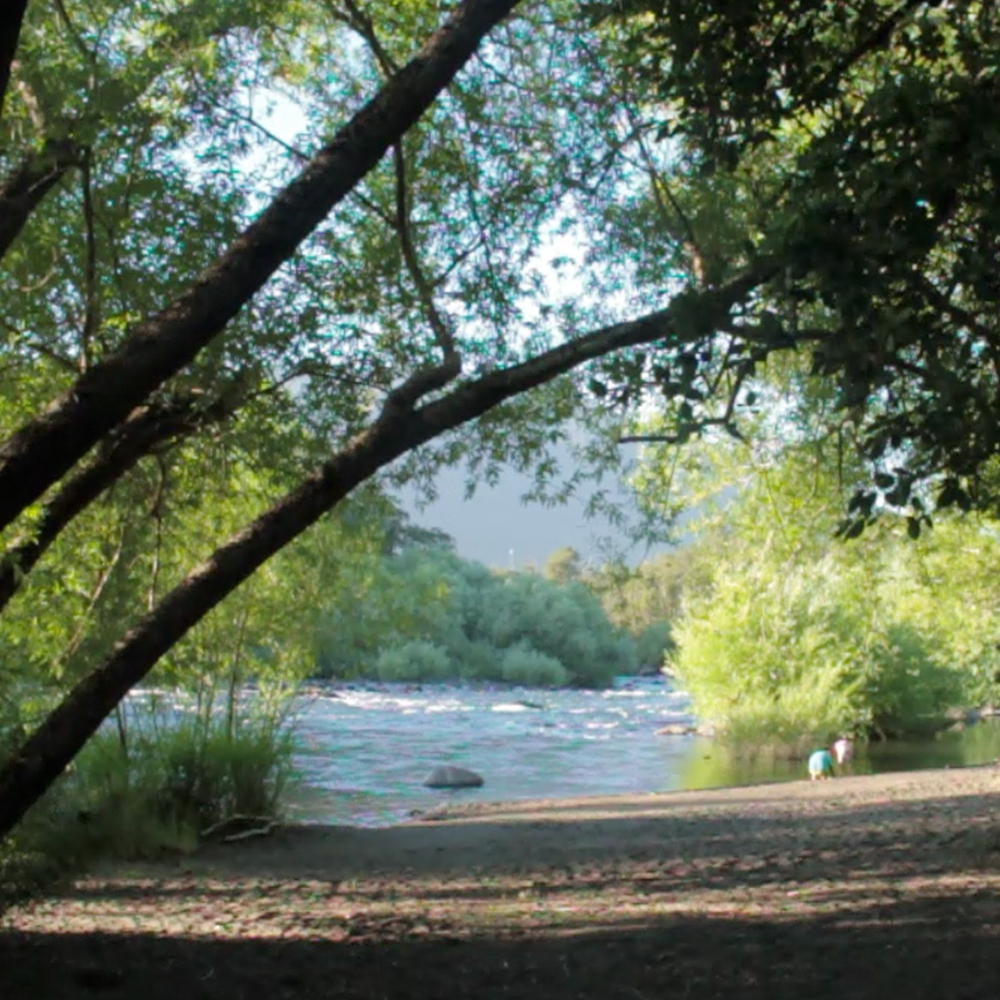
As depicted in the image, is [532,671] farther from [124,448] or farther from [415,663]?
[124,448]

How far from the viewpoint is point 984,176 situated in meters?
3.83

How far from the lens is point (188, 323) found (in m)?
4.45

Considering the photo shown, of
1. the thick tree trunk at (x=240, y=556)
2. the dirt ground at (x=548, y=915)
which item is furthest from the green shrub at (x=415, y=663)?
the thick tree trunk at (x=240, y=556)

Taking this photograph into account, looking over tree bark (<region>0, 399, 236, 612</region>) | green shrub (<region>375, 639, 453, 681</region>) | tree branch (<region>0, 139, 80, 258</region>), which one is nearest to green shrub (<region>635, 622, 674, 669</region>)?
green shrub (<region>375, 639, 453, 681</region>)

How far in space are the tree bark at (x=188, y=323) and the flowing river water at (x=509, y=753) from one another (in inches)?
338

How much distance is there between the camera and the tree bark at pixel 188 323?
A: 174 inches

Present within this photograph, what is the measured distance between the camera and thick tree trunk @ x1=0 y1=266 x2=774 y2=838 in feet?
17.9

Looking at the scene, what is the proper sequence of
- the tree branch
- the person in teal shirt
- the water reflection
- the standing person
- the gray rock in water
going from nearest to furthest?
the tree branch → the person in teal shirt → the gray rock in water → the standing person → the water reflection

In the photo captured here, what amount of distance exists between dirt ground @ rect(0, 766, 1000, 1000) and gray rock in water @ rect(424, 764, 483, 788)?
24.8 ft

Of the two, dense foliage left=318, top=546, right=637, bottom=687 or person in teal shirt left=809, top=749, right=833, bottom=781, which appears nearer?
person in teal shirt left=809, top=749, right=833, bottom=781

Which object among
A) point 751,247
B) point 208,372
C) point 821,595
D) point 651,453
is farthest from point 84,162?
point 821,595

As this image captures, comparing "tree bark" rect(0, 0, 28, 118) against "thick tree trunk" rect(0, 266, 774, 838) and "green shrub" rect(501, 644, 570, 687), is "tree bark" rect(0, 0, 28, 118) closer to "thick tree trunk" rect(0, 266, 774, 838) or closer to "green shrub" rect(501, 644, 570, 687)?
"thick tree trunk" rect(0, 266, 774, 838)

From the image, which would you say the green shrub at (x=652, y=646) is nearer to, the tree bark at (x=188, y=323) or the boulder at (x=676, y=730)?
the boulder at (x=676, y=730)

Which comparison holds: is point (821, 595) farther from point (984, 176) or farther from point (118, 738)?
point (984, 176)
